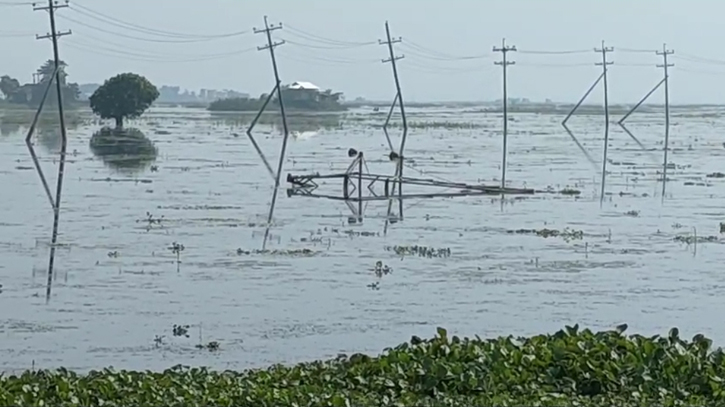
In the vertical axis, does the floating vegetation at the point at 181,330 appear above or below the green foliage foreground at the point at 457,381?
below

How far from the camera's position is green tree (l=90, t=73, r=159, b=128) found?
73.6 meters

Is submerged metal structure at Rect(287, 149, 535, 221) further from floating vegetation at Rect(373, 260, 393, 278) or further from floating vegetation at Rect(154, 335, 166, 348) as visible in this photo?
floating vegetation at Rect(154, 335, 166, 348)

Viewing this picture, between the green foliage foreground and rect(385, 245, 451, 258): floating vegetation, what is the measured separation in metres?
10.3

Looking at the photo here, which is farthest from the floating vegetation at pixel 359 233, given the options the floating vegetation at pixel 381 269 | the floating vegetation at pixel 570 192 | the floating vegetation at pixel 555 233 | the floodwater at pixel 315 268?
the floating vegetation at pixel 570 192

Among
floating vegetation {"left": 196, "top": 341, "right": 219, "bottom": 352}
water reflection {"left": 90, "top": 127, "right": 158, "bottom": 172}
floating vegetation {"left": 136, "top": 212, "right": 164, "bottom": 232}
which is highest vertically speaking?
floating vegetation {"left": 136, "top": 212, "right": 164, "bottom": 232}

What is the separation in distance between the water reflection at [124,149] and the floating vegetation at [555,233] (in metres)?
17.0

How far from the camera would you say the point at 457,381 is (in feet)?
26.8

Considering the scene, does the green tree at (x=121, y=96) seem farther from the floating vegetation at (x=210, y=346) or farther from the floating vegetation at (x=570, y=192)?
the floating vegetation at (x=210, y=346)

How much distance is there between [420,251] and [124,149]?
30117 millimetres

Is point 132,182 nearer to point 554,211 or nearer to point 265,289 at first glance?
point 554,211

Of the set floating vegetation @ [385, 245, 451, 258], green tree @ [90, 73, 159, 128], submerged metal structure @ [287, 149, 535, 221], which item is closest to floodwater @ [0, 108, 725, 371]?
floating vegetation @ [385, 245, 451, 258]

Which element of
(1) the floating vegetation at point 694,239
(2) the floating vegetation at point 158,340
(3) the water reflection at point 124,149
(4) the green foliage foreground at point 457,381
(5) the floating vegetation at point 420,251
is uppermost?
(4) the green foliage foreground at point 457,381

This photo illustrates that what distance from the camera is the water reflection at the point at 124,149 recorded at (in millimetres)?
39600

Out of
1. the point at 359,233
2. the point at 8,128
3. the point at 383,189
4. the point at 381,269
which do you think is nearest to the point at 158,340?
the point at 381,269
